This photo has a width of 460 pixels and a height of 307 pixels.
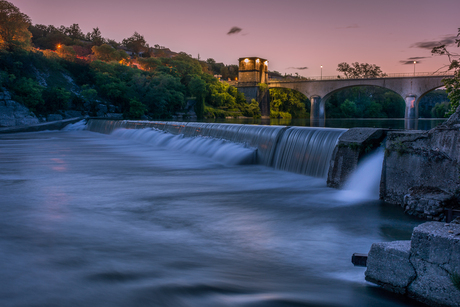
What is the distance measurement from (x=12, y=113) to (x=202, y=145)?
28.1 metres

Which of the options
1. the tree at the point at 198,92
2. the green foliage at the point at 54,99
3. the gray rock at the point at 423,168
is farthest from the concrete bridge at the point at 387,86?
the gray rock at the point at 423,168

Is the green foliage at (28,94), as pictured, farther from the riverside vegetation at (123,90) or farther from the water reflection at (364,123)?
the water reflection at (364,123)

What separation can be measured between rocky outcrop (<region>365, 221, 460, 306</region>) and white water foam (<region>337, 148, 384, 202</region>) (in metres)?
3.98

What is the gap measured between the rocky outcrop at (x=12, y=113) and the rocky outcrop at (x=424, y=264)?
37.9 metres

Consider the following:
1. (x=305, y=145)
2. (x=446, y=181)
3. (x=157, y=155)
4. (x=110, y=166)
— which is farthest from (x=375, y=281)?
(x=157, y=155)

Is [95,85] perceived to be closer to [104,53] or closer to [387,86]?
[104,53]

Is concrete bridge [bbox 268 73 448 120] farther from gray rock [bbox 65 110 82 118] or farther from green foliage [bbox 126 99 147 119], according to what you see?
gray rock [bbox 65 110 82 118]

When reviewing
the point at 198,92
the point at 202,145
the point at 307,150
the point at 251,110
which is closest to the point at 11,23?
the point at 198,92

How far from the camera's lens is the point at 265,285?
3361mm

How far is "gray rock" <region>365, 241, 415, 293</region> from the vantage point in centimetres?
289

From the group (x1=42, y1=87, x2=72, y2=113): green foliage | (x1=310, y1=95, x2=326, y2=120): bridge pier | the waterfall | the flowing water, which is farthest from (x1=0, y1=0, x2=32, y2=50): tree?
the flowing water

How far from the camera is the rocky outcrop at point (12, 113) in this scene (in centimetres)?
3442

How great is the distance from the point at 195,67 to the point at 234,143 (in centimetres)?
5563

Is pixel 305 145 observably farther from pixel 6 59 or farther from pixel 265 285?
pixel 6 59
